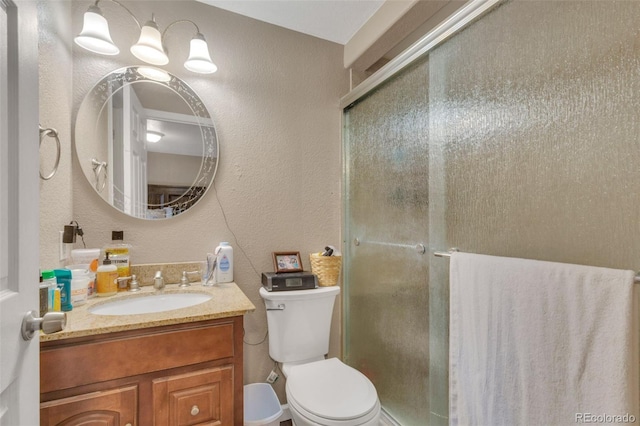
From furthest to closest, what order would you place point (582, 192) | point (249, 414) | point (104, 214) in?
point (249, 414), point (104, 214), point (582, 192)

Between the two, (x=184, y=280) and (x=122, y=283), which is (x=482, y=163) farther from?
(x=122, y=283)

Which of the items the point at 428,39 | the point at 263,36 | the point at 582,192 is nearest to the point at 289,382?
the point at 582,192

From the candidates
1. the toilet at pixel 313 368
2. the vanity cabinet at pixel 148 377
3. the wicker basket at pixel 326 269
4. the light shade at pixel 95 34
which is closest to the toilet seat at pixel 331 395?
the toilet at pixel 313 368

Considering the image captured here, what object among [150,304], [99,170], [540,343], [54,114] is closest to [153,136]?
[99,170]

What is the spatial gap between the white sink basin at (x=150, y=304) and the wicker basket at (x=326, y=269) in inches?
25.6

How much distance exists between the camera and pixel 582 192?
83 centimetres

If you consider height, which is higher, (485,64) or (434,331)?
(485,64)

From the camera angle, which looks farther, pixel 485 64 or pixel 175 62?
pixel 175 62

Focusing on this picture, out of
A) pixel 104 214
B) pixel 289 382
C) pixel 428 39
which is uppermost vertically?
pixel 428 39

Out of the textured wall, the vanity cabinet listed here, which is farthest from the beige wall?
the vanity cabinet

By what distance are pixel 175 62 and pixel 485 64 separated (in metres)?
1.50

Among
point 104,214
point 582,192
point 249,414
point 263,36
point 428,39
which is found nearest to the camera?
point 582,192

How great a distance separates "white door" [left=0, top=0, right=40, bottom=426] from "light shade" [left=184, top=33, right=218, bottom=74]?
2.92ft

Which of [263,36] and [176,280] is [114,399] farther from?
[263,36]
